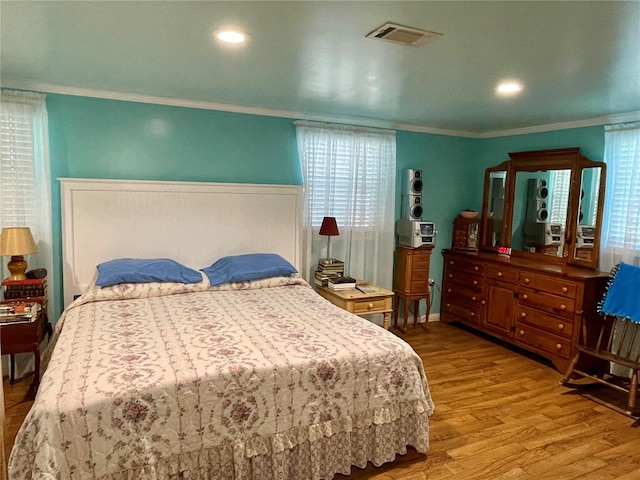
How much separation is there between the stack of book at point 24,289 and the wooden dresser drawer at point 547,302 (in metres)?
4.03

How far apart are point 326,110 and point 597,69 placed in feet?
7.07

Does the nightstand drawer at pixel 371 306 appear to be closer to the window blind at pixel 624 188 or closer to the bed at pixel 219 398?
the bed at pixel 219 398

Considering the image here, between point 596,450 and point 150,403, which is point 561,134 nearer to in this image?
point 596,450

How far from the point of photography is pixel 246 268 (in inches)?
141

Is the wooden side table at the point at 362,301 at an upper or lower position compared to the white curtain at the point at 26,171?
lower

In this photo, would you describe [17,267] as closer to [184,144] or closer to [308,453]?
[184,144]

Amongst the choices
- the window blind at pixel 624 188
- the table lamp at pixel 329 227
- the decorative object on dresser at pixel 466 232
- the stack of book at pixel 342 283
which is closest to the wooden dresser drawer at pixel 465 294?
the decorative object on dresser at pixel 466 232

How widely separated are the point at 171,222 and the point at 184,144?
691 millimetres

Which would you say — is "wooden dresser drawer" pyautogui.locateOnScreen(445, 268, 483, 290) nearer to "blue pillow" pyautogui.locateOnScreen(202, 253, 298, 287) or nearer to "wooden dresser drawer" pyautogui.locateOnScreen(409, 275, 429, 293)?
"wooden dresser drawer" pyautogui.locateOnScreen(409, 275, 429, 293)

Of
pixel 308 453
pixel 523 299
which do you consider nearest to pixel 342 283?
pixel 523 299

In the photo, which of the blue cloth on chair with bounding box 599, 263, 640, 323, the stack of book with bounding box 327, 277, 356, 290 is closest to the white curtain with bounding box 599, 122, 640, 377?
the blue cloth on chair with bounding box 599, 263, 640, 323

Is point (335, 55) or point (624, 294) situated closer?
point (335, 55)

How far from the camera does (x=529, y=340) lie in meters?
3.99

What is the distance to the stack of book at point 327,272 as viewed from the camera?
4131 mm
